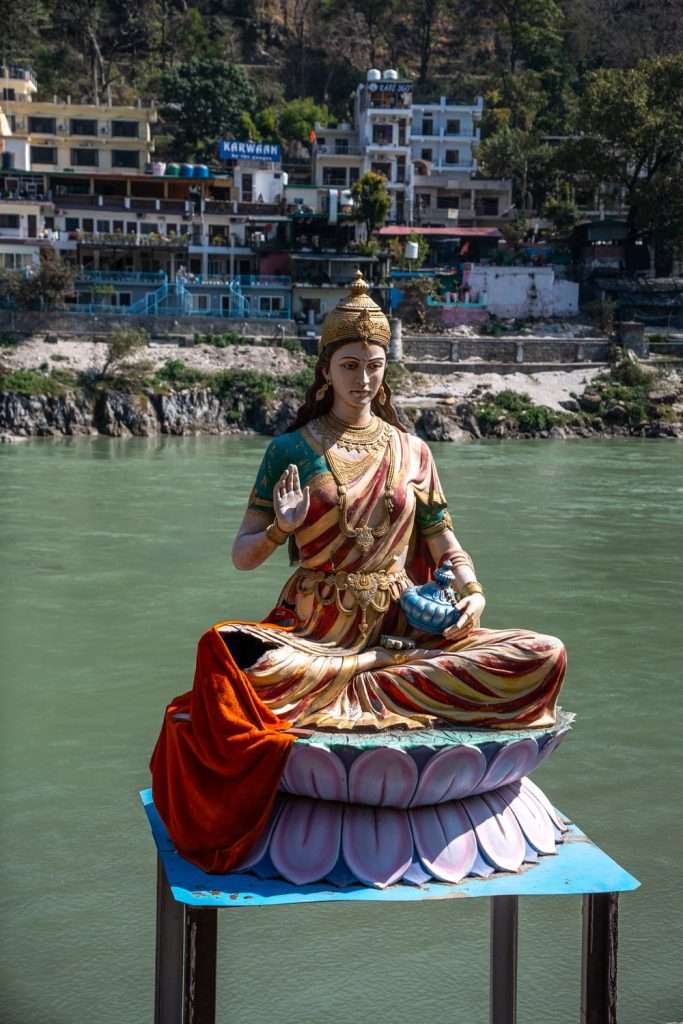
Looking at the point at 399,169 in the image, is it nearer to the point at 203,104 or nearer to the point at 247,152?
the point at 247,152

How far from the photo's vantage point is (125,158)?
4919 centimetres

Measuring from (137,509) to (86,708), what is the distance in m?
10.8

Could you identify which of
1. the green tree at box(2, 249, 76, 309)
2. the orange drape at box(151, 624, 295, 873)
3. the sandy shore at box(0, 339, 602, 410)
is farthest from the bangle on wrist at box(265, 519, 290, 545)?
the green tree at box(2, 249, 76, 309)

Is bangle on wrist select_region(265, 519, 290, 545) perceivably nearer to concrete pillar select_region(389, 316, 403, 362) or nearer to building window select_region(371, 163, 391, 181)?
concrete pillar select_region(389, 316, 403, 362)

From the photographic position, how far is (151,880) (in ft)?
23.9

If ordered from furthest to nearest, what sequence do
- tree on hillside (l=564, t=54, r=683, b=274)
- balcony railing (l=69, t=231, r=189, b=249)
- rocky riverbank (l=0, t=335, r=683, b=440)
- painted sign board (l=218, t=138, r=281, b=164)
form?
painted sign board (l=218, t=138, r=281, b=164) → tree on hillside (l=564, t=54, r=683, b=274) → balcony railing (l=69, t=231, r=189, b=249) → rocky riverbank (l=0, t=335, r=683, b=440)

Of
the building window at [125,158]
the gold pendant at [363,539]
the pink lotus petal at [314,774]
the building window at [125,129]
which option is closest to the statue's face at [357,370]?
the gold pendant at [363,539]

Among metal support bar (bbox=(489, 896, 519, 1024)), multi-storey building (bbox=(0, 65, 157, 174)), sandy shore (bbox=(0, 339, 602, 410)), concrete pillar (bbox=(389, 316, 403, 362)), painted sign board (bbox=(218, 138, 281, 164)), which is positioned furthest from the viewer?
multi-storey building (bbox=(0, 65, 157, 174))

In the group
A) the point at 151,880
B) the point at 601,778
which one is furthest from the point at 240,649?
the point at 601,778

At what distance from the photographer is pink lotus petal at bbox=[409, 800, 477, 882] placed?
14.7 ft

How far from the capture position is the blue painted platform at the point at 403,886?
4258 mm

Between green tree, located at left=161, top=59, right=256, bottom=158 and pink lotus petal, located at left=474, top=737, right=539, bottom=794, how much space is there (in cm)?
4943

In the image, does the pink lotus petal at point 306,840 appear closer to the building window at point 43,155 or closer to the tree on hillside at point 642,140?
the tree on hillside at point 642,140

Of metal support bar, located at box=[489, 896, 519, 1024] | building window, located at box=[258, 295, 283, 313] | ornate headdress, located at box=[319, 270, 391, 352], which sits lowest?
metal support bar, located at box=[489, 896, 519, 1024]
